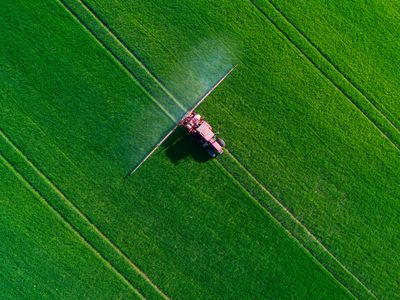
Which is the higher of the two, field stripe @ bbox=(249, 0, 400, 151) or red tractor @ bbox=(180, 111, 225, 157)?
field stripe @ bbox=(249, 0, 400, 151)

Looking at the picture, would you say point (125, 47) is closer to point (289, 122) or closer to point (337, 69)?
point (289, 122)

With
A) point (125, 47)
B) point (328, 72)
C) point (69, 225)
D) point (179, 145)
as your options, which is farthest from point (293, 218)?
point (125, 47)

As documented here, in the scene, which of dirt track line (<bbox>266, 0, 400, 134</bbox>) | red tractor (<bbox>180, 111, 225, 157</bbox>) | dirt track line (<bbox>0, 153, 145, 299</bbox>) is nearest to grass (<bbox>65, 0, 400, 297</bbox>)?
dirt track line (<bbox>266, 0, 400, 134</bbox>)

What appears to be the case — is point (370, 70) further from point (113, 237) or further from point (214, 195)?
point (113, 237)

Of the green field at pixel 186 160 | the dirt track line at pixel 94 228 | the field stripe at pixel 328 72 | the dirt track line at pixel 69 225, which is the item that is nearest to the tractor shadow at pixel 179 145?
the green field at pixel 186 160

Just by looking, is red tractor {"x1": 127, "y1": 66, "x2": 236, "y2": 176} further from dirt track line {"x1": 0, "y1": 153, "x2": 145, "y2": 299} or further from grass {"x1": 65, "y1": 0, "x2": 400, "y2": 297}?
dirt track line {"x1": 0, "y1": 153, "x2": 145, "y2": 299}

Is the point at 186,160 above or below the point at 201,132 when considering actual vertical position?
below

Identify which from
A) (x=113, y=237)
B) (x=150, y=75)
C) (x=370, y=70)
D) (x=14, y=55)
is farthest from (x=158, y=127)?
(x=370, y=70)
